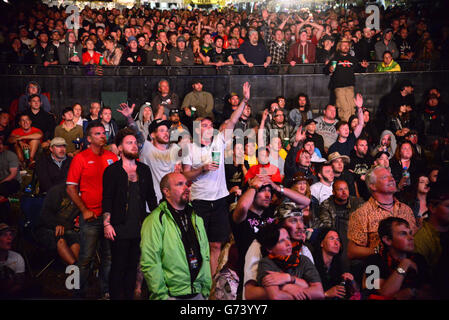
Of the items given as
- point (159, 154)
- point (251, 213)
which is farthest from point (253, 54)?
point (251, 213)

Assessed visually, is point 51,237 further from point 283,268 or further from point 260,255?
point 283,268

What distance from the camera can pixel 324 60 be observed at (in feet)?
35.5

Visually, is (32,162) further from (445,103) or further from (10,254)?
(445,103)

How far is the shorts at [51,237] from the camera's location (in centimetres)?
585

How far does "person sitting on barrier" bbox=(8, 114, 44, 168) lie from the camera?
26.3 ft

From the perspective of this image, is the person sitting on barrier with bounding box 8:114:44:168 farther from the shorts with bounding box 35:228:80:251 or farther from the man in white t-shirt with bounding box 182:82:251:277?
the man in white t-shirt with bounding box 182:82:251:277

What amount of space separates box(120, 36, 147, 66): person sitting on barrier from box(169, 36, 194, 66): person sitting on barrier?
678 millimetres

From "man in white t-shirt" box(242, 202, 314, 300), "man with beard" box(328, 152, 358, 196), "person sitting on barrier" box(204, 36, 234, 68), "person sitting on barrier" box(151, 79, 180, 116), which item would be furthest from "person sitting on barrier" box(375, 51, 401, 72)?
"man in white t-shirt" box(242, 202, 314, 300)

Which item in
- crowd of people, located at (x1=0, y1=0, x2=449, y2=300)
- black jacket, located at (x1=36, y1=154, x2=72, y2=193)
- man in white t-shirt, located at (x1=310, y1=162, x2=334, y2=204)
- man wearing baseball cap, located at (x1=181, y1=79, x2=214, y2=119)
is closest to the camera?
crowd of people, located at (x1=0, y1=0, x2=449, y2=300)

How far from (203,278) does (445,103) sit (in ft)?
27.6

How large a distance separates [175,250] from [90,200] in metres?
1.74

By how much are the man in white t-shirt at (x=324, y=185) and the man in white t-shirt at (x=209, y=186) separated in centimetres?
132

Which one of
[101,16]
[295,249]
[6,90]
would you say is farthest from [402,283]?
[101,16]

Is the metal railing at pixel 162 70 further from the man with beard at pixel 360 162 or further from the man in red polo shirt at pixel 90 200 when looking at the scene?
the man in red polo shirt at pixel 90 200
